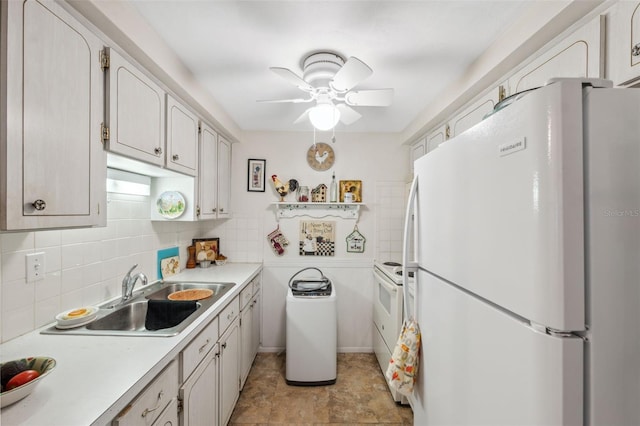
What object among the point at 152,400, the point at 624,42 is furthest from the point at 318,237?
Result: the point at 624,42

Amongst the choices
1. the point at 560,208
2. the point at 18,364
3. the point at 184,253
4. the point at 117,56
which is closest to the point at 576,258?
the point at 560,208

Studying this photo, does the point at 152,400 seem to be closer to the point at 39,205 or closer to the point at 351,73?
the point at 39,205

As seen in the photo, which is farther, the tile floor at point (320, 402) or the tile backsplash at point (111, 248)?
the tile floor at point (320, 402)

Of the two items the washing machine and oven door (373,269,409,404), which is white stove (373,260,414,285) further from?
the washing machine

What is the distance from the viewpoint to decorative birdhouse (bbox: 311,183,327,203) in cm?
292

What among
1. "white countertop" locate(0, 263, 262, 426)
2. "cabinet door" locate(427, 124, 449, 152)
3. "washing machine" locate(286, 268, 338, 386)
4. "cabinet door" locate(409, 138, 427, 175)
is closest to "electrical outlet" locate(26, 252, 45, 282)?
"white countertop" locate(0, 263, 262, 426)

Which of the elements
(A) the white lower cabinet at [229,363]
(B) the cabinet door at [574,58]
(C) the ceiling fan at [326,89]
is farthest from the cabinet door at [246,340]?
(B) the cabinet door at [574,58]

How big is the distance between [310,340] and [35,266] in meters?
1.79

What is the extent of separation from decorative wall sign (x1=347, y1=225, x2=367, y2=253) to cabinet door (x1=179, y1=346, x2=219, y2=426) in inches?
67.5

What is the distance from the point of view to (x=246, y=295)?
2.29 metres

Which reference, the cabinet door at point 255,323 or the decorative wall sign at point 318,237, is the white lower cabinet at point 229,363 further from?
the decorative wall sign at point 318,237

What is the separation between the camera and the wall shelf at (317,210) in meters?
2.95

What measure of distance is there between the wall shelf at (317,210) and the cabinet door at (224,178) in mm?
A: 481

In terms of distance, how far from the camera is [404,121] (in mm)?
2635
